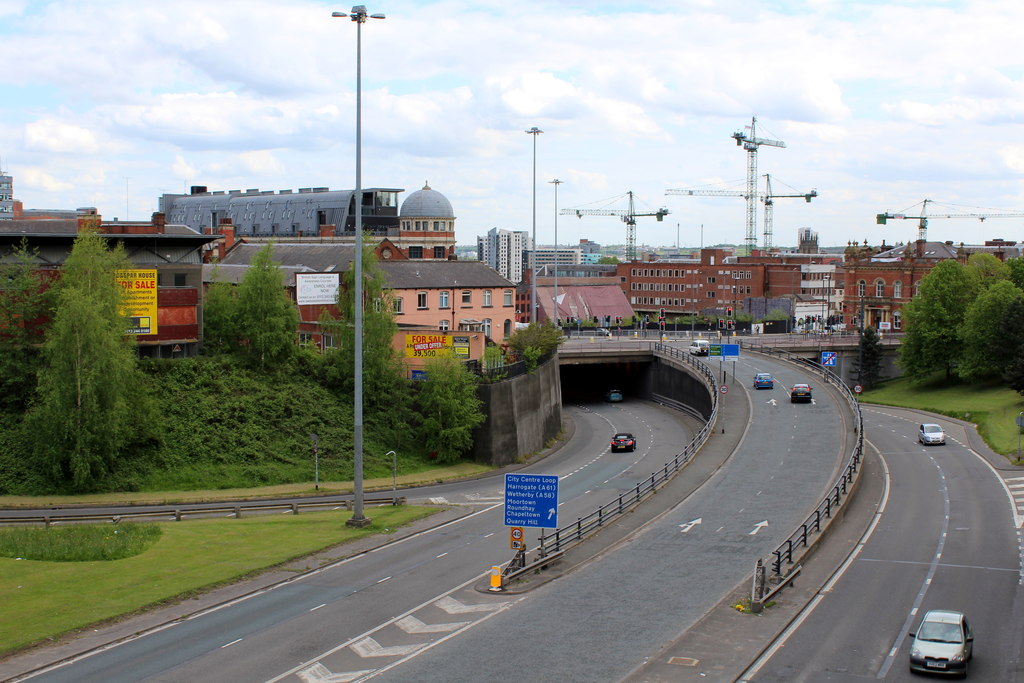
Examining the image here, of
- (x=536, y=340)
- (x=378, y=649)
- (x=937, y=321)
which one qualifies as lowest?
(x=378, y=649)

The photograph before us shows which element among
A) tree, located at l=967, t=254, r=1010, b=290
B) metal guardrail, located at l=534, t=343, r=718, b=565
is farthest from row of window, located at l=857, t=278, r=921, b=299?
metal guardrail, located at l=534, t=343, r=718, b=565

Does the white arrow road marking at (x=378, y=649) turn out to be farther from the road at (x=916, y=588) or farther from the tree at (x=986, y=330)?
the tree at (x=986, y=330)

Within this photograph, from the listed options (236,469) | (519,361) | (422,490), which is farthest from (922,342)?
(236,469)

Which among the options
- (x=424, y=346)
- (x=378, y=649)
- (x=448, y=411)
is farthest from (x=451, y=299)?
(x=378, y=649)

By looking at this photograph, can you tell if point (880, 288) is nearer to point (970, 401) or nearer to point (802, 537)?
point (970, 401)

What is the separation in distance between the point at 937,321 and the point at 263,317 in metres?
64.7

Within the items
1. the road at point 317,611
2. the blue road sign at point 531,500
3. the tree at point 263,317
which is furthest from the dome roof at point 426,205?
the blue road sign at point 531,500

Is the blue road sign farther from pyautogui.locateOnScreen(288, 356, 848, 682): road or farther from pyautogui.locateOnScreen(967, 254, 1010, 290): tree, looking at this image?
pyautogui.locateOnScreen(967, 254, 1010, 290): tree

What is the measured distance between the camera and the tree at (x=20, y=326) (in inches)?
2064

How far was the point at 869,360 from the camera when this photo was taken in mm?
106062

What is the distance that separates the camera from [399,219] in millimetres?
147750

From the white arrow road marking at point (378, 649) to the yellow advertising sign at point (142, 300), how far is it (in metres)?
36.4

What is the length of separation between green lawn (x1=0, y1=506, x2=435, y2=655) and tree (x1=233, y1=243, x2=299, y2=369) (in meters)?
21.5

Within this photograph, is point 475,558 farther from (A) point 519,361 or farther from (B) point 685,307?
(B) point 685,307
